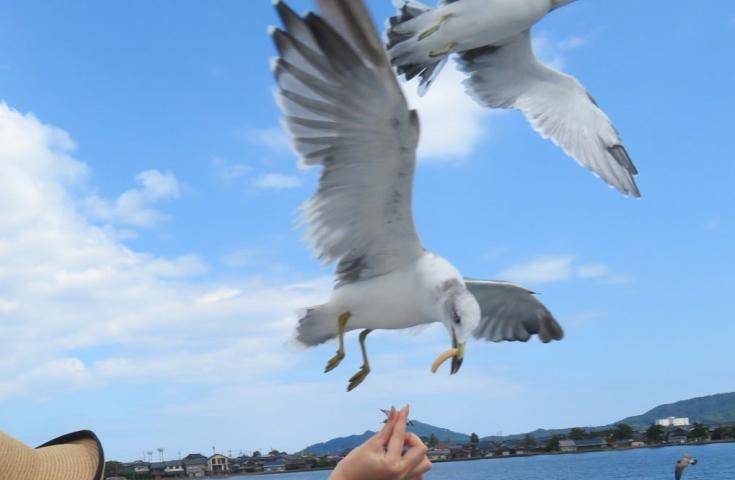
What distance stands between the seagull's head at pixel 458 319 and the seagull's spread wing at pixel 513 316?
0.89 m

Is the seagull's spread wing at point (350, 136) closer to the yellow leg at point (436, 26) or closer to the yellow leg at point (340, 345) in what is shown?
the yellow leg at point (340, 345)

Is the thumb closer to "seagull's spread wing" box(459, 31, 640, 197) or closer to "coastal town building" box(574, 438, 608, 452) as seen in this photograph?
"seagull's spread wing" box(459, 31, 640, 197)

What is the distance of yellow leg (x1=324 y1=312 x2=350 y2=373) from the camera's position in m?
1.90

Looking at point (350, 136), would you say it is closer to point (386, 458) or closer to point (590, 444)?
point (386, 458)

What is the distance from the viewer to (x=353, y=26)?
5.27 ft

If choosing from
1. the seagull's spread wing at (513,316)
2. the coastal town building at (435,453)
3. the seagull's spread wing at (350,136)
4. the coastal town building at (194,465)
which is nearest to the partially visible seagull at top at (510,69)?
the seagull's spread wing at (513,316)

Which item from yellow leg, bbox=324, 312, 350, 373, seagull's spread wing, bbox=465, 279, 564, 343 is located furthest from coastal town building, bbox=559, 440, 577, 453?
yellow leg, bbox=324, 312, 350, 373

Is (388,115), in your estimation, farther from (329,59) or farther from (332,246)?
(332,246)

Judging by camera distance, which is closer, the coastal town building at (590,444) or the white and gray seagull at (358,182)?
the white and gray seagull at (358,182)

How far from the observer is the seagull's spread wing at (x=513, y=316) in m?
2.56

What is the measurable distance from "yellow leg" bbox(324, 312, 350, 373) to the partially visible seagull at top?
6.26 ft

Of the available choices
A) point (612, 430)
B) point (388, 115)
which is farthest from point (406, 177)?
point (612, 430)

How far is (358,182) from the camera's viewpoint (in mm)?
1990

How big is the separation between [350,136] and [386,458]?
75 centimetres
